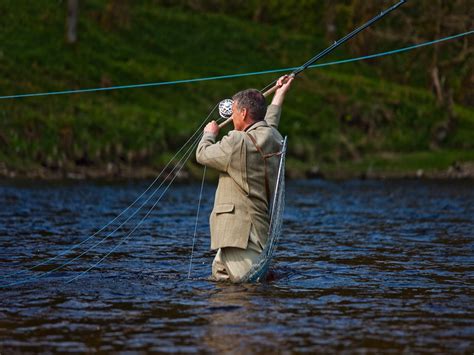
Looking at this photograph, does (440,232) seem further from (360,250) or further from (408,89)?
(408,89)

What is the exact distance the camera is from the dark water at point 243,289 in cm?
769

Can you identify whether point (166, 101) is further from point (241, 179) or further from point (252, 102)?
point (241, 179)

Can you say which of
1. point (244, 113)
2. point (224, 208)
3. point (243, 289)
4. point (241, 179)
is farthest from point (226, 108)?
point (243, 289)

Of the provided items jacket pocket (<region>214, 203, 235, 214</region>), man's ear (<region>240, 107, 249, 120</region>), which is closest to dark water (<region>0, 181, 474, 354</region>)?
jacket pocket (<region>214, 203, 235, 214</region>)

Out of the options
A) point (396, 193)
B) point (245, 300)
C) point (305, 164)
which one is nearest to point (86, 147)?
point (305, 164)

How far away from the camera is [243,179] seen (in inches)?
394

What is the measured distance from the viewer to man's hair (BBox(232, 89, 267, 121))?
33.1 feet

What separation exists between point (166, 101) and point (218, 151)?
2625 cm

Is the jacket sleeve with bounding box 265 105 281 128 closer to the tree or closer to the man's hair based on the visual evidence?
the man's hair

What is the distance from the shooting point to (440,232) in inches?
645

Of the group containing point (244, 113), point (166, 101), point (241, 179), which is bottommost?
point (241, 179)

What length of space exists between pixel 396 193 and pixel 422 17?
60.0 feet

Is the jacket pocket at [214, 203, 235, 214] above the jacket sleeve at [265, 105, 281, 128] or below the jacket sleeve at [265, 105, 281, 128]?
below

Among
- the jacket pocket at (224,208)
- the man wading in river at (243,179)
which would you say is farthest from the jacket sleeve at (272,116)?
the jacket pocket at (224,208)
